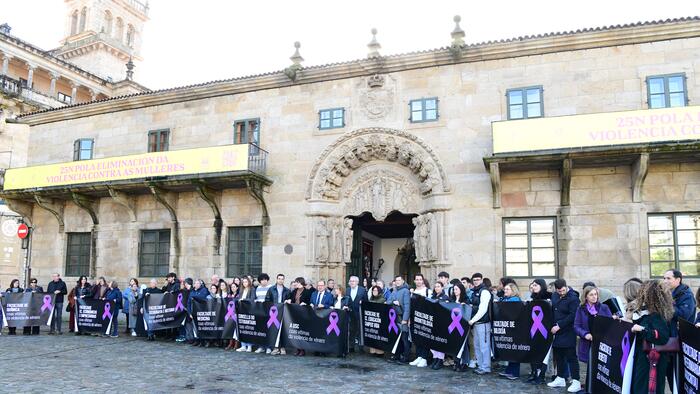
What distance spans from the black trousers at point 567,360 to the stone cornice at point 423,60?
8931 millimetres

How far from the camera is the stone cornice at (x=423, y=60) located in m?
13.4

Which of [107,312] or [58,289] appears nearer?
[107,312]

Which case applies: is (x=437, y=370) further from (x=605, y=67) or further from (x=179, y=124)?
(x=179, y=124)

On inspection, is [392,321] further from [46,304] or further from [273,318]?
[46,304]

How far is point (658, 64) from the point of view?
43.9 feet

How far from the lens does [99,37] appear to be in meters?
48.1

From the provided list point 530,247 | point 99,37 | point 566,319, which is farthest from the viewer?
point 99,37

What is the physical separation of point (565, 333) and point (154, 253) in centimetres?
1416

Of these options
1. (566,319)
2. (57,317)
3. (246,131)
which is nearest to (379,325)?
(566,319)

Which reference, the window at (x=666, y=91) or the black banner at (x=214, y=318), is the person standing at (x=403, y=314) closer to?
the black banner at (x=214, y=318)

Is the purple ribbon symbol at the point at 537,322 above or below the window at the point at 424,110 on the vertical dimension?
below

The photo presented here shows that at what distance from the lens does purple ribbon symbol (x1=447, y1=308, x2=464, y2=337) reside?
939 cm

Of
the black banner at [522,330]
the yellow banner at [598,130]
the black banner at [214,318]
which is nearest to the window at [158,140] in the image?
the black banner at [214,318]

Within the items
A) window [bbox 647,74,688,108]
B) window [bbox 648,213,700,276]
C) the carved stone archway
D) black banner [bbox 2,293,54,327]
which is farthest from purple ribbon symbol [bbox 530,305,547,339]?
black banner [bbox 2,293,54,327]
